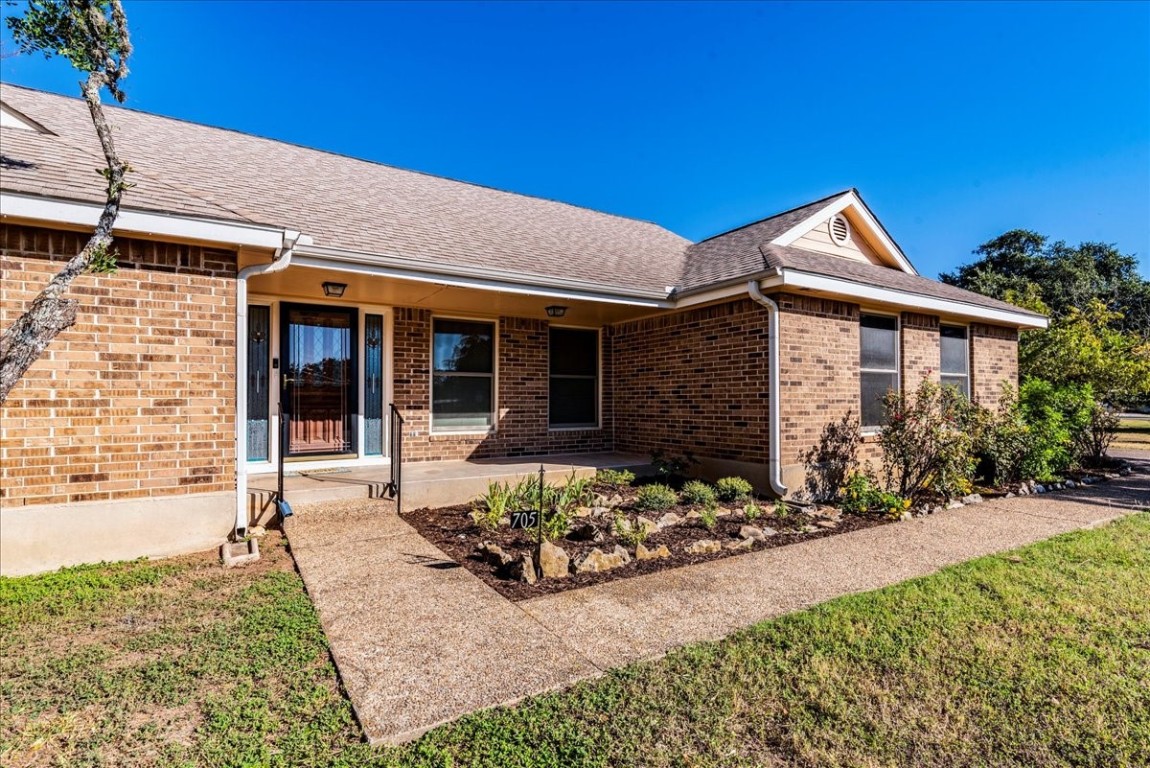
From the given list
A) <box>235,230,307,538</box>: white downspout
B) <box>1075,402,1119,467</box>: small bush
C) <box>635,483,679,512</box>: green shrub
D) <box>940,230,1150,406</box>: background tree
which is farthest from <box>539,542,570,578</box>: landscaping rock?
<box>940,230,1150,406</box>: background tree

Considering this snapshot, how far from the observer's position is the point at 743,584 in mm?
4219

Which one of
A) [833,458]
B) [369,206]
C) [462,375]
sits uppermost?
[369,206]

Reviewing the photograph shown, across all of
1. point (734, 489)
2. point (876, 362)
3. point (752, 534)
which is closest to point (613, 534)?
point (752, 534)

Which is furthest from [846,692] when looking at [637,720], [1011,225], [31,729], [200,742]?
[1011,225]

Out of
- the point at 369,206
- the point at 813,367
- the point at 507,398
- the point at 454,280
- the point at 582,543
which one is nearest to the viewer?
the point at 582,543

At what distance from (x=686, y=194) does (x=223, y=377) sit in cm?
1751

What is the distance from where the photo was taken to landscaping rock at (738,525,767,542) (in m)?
5.49

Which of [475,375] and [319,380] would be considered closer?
[319,380]

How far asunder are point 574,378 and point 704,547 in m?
5.07

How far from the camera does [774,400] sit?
22.7ft

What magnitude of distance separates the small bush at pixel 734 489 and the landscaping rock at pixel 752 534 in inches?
43.5

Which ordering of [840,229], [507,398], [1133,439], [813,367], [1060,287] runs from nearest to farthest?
[813,367]
[507,398]
[840,229]
[1133,439]
[1060,287]

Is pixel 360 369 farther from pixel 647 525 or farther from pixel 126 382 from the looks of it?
pixel 647 525

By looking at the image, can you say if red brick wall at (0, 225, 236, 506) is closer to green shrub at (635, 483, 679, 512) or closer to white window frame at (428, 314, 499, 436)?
white window frame at (428, 314, 499, 436)
